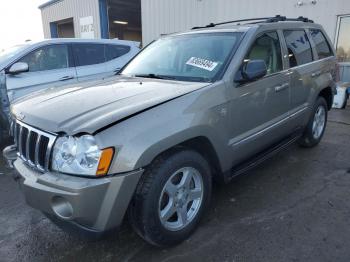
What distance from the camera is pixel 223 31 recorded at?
3.36 metres

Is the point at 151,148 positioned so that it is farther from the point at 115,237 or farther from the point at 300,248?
the point at 300,248

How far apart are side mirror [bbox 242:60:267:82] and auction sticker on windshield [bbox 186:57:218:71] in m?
0.29

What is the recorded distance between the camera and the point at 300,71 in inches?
155

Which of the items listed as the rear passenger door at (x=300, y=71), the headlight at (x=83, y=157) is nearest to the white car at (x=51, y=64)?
the headlight at (x=83, y=157)

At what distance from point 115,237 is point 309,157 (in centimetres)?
304

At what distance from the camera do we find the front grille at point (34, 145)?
7.23 feet

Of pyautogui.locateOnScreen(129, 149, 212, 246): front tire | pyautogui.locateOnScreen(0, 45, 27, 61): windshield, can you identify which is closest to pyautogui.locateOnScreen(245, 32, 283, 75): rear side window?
pyautogui.locateOnScreen(129, 149, 212, 246): front tire

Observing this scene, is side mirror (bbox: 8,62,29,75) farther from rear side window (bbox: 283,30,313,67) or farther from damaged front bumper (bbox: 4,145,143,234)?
rear side window (bbox: 283,30,313,67)

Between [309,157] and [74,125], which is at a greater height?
[74,125]

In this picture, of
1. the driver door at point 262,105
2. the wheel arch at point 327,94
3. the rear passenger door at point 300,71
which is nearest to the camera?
the driver door at point 262,105

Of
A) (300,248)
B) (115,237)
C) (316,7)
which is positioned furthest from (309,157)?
(316,7)

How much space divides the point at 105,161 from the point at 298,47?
3129mm

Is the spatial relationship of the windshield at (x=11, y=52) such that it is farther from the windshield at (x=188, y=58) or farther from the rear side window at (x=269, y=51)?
the rear side window at (x=269, y=51)

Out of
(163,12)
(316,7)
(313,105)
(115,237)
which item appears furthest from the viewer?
(163,12)
